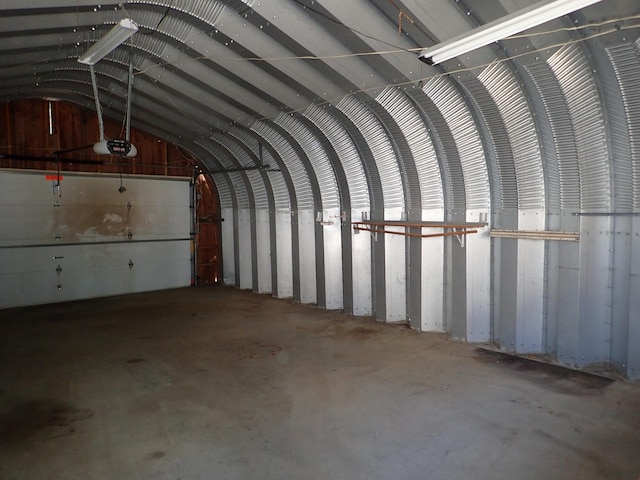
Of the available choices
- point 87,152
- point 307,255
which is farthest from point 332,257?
point 87,152

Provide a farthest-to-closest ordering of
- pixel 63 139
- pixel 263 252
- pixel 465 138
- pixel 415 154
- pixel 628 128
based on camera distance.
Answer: pixel 263 252 → pixel 63 139 → pixel 415 154 → pixel 465 138 → pixel 628 128

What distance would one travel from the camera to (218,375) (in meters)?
4.59

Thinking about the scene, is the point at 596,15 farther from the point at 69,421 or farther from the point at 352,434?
the point at 69,421

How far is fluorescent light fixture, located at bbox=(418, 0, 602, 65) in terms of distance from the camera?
2.70 meters

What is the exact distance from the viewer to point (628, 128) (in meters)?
3.87

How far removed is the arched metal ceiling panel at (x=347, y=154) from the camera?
6.23 metres

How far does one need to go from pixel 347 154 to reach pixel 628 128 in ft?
11.5

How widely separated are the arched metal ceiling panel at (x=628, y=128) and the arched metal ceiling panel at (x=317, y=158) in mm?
3931

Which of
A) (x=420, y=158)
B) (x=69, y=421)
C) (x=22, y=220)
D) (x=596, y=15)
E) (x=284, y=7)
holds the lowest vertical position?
(x=69, y=421)

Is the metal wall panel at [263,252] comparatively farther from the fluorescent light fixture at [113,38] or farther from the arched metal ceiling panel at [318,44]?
the fluorescent light fixture at [113,38]

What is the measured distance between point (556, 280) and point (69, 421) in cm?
467

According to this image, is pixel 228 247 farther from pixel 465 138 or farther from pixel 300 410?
pixel 300 410

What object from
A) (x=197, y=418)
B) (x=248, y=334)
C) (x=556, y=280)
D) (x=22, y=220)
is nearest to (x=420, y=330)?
(x=556, y=280)

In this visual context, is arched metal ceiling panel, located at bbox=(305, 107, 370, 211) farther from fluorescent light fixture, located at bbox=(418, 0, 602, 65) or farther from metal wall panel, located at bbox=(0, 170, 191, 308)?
metal wall panel, located at bbox=(0, 170, 191, 308)
